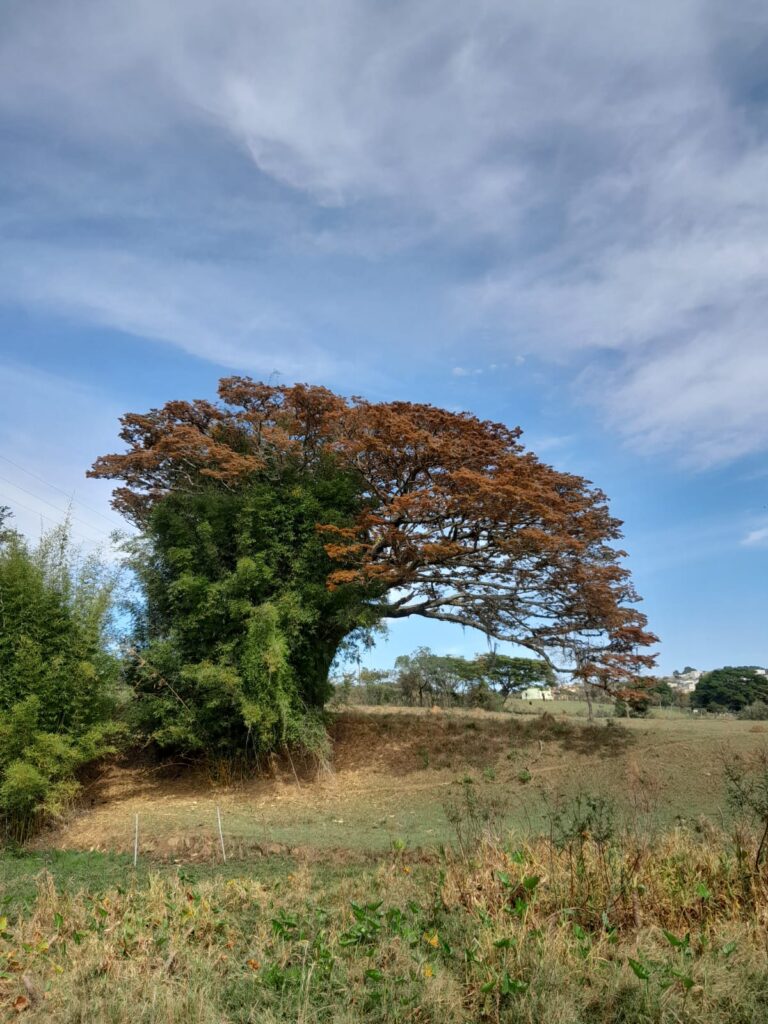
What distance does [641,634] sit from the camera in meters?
14.7

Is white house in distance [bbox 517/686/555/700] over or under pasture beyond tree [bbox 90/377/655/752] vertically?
under

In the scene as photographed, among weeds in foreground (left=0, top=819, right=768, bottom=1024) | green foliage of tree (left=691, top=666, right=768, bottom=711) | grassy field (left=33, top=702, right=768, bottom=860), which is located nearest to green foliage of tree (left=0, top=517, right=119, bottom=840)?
grassy field (left=33, top=702, right=768, bottom=860)

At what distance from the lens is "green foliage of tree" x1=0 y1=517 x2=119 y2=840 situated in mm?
12609

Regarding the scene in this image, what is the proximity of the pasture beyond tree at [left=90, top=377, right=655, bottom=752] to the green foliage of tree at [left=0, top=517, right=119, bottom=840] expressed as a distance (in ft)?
5.91

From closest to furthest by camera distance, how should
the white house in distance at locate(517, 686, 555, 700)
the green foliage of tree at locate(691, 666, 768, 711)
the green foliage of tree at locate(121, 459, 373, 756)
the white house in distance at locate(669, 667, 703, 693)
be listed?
the green foliage of tree at locate(121, 459, 373, 756), the white house in distance at locate(517, 686, 555, 700), the green foliage of tree at locate(691, 666, 768, 711), the white house in distance at locate(669, 667, 703, 693)

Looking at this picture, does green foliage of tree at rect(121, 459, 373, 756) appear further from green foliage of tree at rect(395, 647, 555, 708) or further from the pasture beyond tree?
green foliage of tree at rect(395, 647, 555, 708)

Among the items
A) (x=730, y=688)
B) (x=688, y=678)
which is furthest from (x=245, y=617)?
(x=688, y=678)

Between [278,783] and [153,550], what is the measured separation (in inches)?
253

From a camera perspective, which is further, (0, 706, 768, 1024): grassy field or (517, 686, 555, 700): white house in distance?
(517, 686, 555, 700): white house in distance

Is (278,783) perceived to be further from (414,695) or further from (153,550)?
(414,695)

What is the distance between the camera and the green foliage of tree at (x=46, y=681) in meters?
12.6

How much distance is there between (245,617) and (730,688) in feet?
134

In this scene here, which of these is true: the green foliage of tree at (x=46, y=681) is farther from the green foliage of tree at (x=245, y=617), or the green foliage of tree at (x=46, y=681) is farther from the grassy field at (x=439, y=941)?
the grassy field at (x=439, y=941)

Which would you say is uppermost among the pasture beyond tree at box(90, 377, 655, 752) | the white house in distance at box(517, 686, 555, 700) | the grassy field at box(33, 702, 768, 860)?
the pasture beyond tree at box(90, 377, 655, 752)
